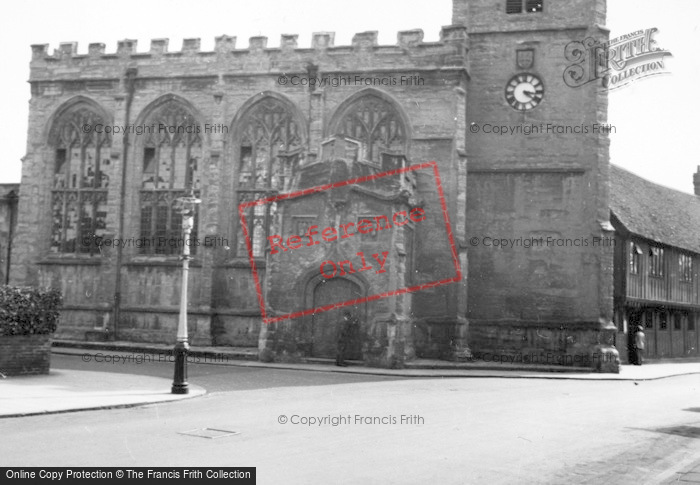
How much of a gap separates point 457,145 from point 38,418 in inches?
711

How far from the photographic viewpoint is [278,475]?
7.93 meters

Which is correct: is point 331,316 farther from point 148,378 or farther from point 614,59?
point 614,59

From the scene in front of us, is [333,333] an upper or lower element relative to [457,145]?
lower

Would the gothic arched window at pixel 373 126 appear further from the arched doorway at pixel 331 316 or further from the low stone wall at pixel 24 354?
the low stone wall at pixel 24 354

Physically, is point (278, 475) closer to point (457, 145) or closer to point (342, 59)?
point (457, 145)

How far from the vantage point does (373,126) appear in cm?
2786

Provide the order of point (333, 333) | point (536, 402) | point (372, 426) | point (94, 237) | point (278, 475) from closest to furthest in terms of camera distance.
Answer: point (278, 475)
point (372, 426)
point (536, 402)
point (333, 333)
point (94, 237)

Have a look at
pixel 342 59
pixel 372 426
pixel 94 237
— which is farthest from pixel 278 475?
pixel 94 237

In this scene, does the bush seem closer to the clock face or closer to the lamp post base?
the lamp post base

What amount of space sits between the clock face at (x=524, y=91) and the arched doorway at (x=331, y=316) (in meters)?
9.56

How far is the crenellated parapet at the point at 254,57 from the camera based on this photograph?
88.9ft

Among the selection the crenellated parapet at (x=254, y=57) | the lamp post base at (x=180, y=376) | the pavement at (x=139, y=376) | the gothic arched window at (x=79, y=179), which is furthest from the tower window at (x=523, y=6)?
the lamp post base at (x=180, y=376)

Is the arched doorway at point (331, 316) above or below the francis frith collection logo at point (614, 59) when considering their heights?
below

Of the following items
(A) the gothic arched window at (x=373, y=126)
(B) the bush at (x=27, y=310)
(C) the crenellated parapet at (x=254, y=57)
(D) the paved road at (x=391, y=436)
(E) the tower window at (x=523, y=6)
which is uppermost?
(E) the tower window at (x=523, y=6)
